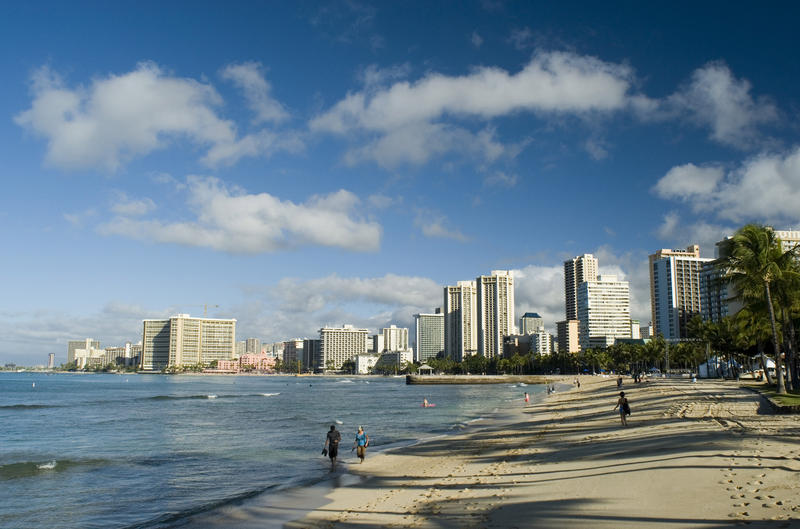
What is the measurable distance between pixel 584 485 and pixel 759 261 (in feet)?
102

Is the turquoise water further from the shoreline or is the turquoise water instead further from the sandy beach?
the sandy beach

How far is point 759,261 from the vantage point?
38875mm

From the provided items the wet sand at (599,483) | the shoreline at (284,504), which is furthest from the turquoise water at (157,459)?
the wet sand at (599,483)

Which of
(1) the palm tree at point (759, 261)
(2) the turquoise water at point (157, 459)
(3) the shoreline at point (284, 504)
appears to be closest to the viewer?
(3) the shoreline at point (284, 504)

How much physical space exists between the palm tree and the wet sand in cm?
1472

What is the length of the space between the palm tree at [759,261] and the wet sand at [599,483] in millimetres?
14720

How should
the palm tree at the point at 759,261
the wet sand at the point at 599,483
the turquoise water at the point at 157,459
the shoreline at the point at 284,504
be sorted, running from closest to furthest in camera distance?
the wet sand at the point at 599,483 → the shoreline at the point at 284,504 → the turquoise water at the point at 157,459 → the palm tree at the point at 759,261

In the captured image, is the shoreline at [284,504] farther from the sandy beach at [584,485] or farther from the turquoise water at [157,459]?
the turquoise water at [157,459]

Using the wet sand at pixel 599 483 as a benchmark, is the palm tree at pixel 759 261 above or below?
above

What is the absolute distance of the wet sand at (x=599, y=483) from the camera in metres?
11.4

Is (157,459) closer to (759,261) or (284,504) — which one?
(284,504)

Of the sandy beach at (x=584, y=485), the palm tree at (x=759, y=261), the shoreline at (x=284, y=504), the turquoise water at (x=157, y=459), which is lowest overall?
the turquoise water at (x=157, y=459)

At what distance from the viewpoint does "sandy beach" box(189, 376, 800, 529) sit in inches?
451

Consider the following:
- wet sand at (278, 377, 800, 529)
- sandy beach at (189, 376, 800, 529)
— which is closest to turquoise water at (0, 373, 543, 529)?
sandy beach at (189, 376, 800, 529)
